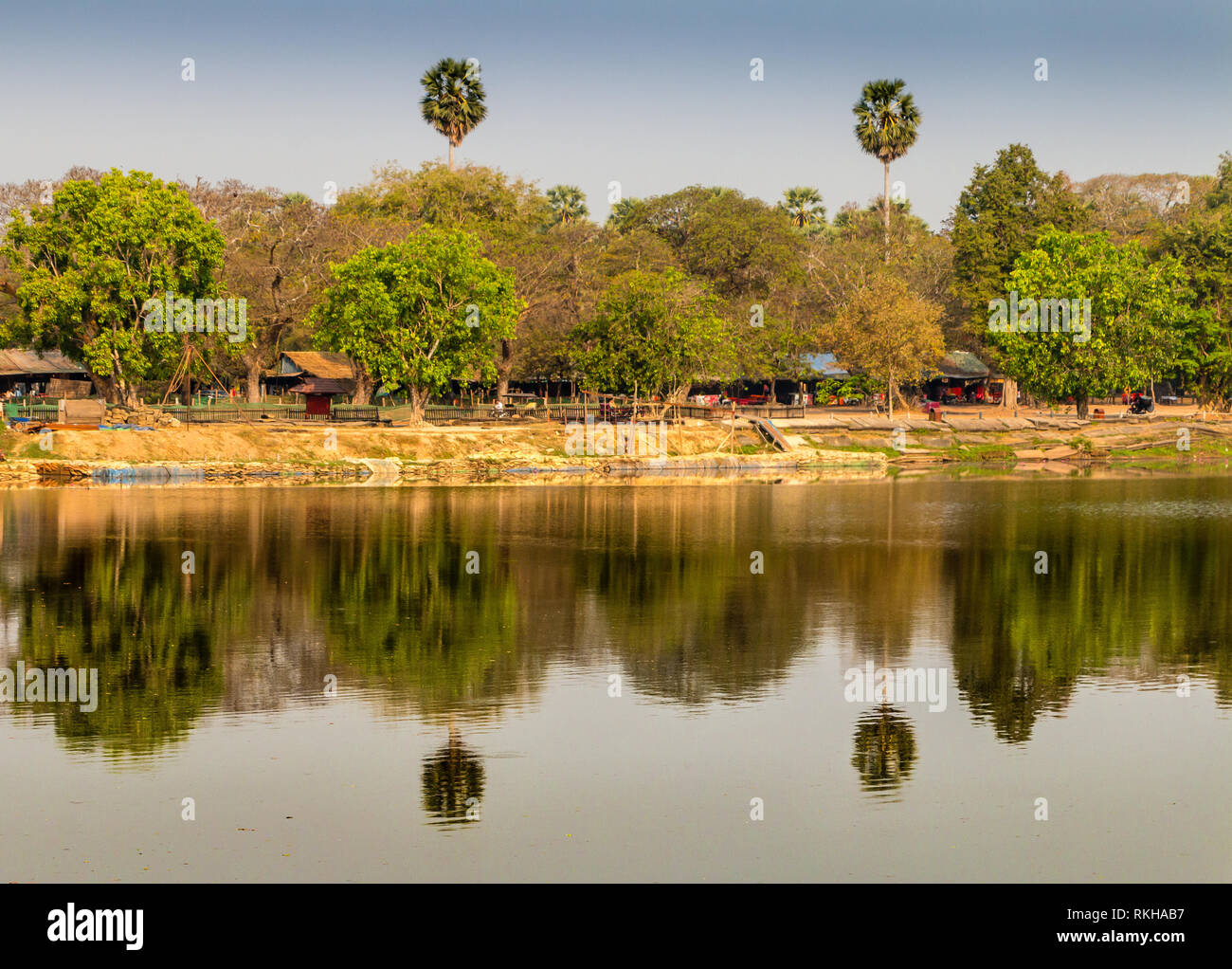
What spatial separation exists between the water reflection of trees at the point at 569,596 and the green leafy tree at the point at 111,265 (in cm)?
1907

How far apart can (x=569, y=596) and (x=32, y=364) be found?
85063 mm

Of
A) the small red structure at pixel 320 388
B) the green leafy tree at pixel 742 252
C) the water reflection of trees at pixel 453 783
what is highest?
the green leafy tree at pixel 742 252

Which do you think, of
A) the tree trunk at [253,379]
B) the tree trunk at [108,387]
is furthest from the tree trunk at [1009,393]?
the tree trunk at [108,387]

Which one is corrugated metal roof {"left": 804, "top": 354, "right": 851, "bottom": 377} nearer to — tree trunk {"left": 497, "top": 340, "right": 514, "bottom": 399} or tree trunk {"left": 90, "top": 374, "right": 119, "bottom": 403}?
tree trunk {"left": 497, "top": 340, "right": 514, "bottom": 399}

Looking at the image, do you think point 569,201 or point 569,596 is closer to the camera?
point 569,596

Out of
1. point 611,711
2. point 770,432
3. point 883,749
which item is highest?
point 770,432

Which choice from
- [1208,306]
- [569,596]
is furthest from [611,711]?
[1208,306]

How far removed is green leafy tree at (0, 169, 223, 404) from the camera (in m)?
76.8

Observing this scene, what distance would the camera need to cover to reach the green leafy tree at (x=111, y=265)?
252 feet

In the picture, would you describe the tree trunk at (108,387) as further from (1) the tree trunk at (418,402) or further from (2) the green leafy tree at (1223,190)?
(2) the green leafy tree at (1223,190)

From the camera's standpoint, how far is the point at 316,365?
375 ft

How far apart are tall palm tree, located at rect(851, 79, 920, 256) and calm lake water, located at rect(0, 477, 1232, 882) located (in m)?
88.9

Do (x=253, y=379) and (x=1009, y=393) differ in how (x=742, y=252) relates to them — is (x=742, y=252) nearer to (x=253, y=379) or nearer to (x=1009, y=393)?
(x=1009, y=393)

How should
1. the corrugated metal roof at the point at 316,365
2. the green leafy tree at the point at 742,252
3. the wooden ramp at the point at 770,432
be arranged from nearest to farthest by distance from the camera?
the wooden ramp at the point at 770,432
the corrugated metal roof at the point at 316,365
the green leafy tree at the point at 742,252
